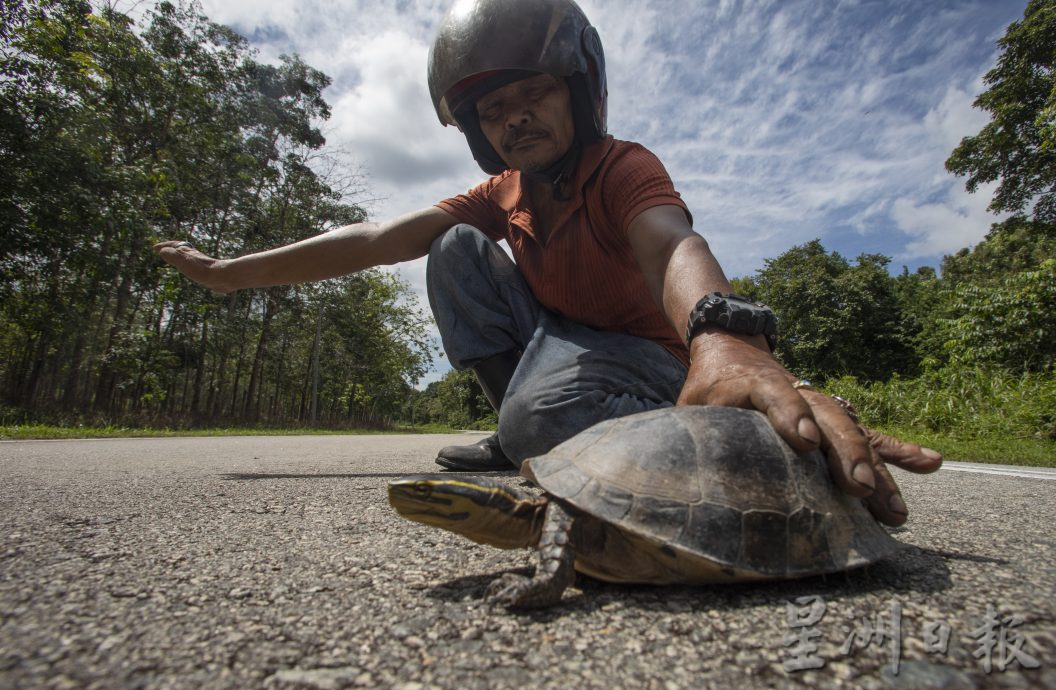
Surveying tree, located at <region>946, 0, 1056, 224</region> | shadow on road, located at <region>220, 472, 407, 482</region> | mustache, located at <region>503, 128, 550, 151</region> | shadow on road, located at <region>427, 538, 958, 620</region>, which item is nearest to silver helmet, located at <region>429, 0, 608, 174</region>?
mustache, located at <region>503, 128, 550, 151</region>

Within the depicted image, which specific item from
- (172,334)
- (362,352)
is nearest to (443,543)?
(172,334)

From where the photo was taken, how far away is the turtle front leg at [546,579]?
3.70 ft

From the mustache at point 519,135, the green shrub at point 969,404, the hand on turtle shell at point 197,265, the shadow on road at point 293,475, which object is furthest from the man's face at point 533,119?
the green shrub at point 969,404

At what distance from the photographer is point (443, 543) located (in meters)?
1.69

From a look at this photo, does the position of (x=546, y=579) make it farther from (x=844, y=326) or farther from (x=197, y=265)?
(x=844, y=326)

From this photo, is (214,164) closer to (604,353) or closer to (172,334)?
(172,334)

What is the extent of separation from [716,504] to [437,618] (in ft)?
2.39

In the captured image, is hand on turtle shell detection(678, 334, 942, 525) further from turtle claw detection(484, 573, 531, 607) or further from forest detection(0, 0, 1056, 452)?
forest detection(0, 0, 1056, 452)

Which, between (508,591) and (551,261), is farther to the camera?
(551,261)

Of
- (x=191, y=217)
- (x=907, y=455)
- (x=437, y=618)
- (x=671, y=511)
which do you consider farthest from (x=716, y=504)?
(x=191, y=217)

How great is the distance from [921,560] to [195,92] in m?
20.8

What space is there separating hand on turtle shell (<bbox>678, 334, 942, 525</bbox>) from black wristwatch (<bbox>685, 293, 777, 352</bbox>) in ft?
0.14

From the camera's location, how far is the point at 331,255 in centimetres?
326

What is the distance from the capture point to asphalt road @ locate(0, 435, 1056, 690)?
822mm
